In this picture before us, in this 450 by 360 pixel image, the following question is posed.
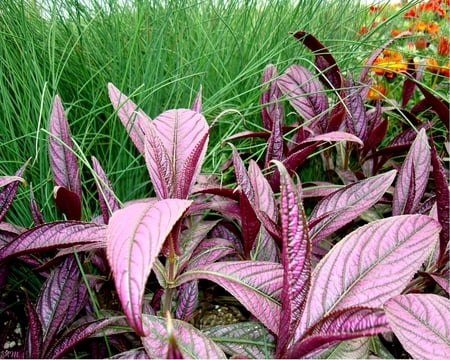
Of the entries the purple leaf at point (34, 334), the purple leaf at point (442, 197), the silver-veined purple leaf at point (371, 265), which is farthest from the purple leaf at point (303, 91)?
the purple leaf at point (34, 334)

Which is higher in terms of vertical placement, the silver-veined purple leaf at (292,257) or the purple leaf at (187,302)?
the silver-veined purple leaf at (292,257)

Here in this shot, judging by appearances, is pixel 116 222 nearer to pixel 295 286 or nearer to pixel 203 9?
pixel 295 286

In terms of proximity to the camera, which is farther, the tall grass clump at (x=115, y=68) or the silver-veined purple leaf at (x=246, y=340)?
the tall grass clump at (x=115, y=68)

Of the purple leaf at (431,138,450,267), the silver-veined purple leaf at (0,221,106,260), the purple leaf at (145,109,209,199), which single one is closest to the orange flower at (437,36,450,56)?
the purple leaf at (431,138,450,267)

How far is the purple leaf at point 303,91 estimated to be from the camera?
96 cm

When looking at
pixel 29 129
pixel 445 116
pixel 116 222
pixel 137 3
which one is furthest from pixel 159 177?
pixel 137 3

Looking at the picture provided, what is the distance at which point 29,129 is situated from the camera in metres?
0.94

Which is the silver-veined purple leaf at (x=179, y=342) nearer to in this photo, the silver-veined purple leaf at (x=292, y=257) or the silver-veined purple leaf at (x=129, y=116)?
the silver-veined purple leaf at (x=292, y=257)

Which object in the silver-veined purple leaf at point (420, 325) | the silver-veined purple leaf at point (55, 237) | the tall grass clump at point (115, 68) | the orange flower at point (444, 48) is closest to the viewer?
the silver-veined purple leaf at point (420, 325)

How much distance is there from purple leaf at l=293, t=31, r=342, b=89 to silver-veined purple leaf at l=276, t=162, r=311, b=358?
54 cm

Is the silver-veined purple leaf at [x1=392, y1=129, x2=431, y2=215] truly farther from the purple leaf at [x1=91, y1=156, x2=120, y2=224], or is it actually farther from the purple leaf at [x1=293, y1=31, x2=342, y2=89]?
the purple leaf at [x1=91, y1=156, x2=120, y2=224]

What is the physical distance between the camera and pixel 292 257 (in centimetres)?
46

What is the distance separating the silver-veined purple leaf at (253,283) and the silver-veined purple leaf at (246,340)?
3 centimetres

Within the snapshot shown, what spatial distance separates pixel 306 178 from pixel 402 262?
1.87 ft
